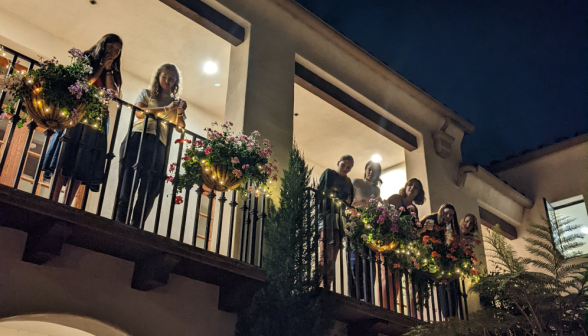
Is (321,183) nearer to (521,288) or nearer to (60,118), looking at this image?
(521,288)

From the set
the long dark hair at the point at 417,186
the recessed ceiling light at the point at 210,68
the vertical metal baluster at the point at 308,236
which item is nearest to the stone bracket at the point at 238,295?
the vertical metal baluster at the point at 308,236

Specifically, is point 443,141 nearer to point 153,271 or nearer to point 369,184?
point 369,184

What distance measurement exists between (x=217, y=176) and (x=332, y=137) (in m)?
5.75

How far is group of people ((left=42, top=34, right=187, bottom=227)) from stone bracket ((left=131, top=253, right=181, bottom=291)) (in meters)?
0.49

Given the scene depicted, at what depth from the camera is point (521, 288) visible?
6.96m

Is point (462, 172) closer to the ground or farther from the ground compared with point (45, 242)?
farther from the ground

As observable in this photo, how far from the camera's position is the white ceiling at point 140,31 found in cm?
804

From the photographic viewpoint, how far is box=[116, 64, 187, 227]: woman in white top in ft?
18.8

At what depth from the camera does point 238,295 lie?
19.5 ft

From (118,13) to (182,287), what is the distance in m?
4.36

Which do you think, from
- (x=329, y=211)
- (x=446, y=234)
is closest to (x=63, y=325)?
(x=329, y=211)

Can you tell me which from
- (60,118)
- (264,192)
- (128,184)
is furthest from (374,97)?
(60,118)

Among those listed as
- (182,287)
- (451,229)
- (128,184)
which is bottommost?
(182,287)

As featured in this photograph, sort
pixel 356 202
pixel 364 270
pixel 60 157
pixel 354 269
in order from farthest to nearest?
1. pixel 356 202
2. pixel 354 269
3. pixel 364 270
4. pixel 60 157
